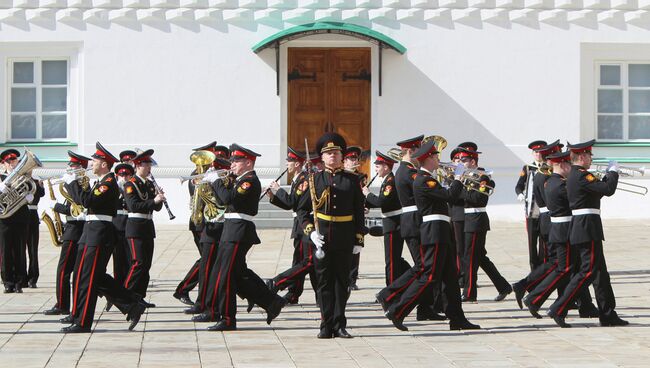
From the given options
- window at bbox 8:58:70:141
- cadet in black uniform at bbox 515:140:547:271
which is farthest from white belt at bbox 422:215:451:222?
window at bbox 8:58:70:141

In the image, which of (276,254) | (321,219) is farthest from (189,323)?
(276,254)

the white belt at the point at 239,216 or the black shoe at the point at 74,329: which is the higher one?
the white belt at the point at 239,216

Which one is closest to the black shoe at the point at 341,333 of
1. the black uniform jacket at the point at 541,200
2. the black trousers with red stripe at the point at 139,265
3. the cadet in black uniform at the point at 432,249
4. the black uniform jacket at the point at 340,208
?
the cadet in black uniform at the point at 432,249

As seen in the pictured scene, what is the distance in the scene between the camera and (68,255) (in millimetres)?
13414

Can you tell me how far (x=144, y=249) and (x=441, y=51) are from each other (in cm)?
1167

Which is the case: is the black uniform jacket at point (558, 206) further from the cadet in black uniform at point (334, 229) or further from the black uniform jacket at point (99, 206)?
the black uniform jacket at point (99, 206)

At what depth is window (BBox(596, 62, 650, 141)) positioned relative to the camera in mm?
25406

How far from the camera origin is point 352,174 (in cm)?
1210

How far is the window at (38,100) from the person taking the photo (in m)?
24.9

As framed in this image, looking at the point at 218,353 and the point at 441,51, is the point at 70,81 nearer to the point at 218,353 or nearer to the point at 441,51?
the point at 441,51

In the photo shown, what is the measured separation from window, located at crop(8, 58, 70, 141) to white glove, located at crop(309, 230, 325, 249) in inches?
553

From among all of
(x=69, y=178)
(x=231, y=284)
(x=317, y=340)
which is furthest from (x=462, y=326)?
(x=69, y=178)

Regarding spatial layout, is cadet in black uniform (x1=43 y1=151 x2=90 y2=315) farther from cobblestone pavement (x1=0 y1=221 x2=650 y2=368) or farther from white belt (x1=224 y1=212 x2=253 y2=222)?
white belt (x1=224 y1=212 x2=253 y2=222)

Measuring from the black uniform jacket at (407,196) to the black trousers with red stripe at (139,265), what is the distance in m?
2.92
